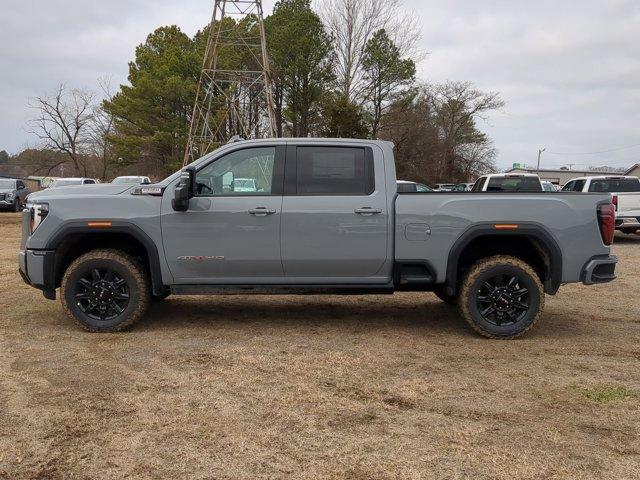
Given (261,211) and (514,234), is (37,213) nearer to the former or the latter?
(261,211)

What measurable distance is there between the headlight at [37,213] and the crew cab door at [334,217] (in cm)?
237

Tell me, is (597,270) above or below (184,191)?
below

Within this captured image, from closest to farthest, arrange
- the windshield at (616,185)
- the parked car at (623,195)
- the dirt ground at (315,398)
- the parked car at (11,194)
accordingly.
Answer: the dirt ground at (315,398) → the parked car at (623,195) → the windshield at (616,185) → the parked car at (11,194)

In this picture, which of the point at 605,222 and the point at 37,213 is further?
the point at 37,213

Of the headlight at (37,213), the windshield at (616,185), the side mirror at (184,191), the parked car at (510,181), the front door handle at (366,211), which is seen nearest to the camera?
the side mirror at (184,191)

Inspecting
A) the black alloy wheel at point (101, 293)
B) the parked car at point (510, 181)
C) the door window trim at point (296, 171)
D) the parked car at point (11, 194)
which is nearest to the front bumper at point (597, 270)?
the door window trim at point (296, 171)

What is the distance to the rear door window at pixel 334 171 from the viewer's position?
212 inches

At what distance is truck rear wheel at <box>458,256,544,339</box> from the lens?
5352mm

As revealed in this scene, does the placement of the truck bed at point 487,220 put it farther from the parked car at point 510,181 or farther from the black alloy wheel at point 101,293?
the parked car at point 510,181

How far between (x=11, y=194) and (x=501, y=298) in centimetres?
2643

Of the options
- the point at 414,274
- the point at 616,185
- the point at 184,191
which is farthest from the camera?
the point at 616,185

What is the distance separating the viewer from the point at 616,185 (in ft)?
48.5

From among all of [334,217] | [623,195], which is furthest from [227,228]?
[623,195]

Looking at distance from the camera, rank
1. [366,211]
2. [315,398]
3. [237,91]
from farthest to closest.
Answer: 1. [237,91]
2. [366,211]
3. [315,398]
